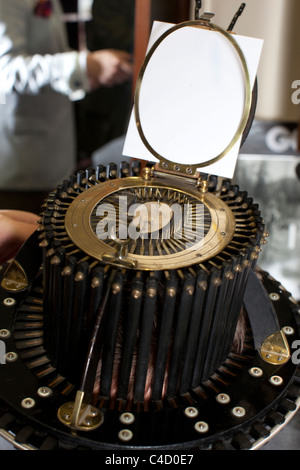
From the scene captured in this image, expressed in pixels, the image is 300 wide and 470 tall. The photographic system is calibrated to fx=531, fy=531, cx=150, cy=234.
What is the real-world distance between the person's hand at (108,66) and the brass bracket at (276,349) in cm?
134

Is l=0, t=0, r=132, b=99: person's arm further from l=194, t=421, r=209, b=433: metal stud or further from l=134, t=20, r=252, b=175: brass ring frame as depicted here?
l=194, t=421, r=209, b=433: metal stud

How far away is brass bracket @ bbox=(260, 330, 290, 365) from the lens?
27.3 inches

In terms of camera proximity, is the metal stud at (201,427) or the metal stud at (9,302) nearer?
the metal stud at (201,427)

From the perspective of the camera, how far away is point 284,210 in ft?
4.57

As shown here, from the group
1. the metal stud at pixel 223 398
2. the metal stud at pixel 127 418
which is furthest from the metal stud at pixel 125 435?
the metal stud at pixel 223 398

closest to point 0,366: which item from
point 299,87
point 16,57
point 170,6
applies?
point 299,87

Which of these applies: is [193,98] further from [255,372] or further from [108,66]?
[108,66]

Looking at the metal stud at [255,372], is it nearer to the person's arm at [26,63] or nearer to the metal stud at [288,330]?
the metal stud at [288,330]

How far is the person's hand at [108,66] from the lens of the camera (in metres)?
1.82

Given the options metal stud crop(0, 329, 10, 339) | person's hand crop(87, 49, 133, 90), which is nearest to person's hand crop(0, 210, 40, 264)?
metal stud crop(0, 329, 10, 339)

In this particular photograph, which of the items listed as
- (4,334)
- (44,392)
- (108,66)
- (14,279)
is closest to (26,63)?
(108,66)

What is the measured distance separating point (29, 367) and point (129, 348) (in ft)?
0.46
